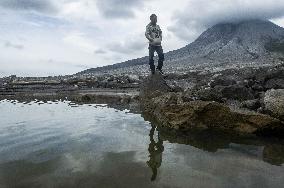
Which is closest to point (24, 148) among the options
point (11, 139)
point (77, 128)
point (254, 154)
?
point (11, 139)

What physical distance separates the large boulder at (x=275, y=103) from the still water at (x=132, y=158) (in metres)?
0.73

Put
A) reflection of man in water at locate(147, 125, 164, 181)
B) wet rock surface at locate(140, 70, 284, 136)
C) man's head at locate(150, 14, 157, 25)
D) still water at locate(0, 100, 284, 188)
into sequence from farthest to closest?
man's head at locate(150, 14, 157, 25) → wet rock surface at locate(140, 70, 284, 136) → reflection of man in water at locate(147, 125, 164, 181) → still water at locate(0, 100, 284, 188)

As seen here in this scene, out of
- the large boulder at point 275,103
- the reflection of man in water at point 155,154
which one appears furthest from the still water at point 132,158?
the large boulder at point 275,103

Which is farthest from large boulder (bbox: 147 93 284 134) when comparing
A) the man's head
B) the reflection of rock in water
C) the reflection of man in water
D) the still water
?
the man's head

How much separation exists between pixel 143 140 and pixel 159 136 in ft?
1.56

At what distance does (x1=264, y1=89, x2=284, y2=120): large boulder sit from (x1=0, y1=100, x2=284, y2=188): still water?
28.9 inches

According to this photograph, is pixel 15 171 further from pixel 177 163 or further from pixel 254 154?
pixel 254 154

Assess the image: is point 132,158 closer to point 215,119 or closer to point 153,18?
point 215,119

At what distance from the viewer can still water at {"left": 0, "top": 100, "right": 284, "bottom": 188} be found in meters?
4.50

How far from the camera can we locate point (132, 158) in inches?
217

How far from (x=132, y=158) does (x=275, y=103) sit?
3587 mm

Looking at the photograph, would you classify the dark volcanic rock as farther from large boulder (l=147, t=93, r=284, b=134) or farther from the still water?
the still water

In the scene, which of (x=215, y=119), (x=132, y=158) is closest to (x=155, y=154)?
(x=132, y=158)

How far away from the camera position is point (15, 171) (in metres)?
4.87
